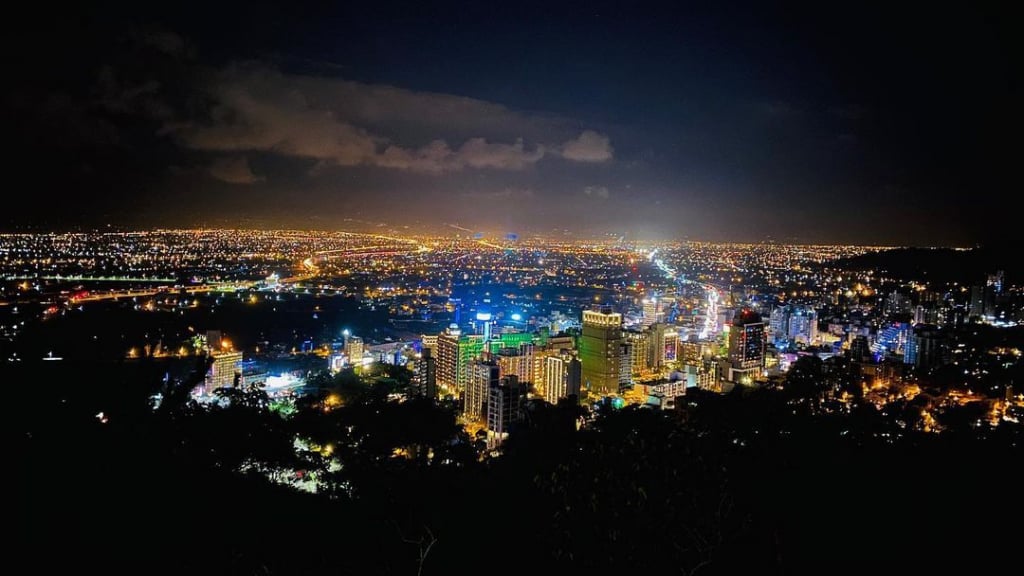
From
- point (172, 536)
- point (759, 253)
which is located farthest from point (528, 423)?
point (759, 253)

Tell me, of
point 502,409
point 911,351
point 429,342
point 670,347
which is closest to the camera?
point 502,409

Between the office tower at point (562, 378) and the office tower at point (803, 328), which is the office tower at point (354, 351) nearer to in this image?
the office tower at point (562, 378)

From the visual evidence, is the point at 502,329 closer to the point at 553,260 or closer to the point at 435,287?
the point at 435,287

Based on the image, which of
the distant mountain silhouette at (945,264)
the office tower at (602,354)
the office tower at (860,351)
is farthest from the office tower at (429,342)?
the distant mountain silhouette at (945,264)

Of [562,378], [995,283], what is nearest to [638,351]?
[562,378]

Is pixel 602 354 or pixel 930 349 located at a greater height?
pixel 930 349

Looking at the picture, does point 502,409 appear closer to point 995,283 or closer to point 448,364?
point 448,364
